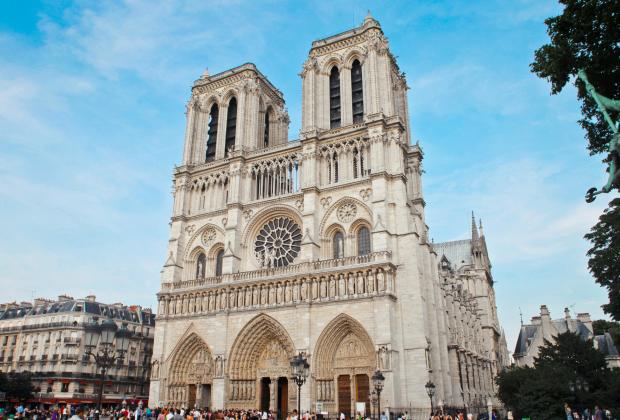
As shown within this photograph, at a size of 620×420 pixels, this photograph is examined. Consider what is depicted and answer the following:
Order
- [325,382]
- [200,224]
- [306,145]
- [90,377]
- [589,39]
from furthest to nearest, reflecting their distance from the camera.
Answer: [90,377] → [200,224] → [306,145] → [325,382] → [589,39]

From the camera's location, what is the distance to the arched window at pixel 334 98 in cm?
3373

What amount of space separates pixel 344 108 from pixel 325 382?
54.6 feet

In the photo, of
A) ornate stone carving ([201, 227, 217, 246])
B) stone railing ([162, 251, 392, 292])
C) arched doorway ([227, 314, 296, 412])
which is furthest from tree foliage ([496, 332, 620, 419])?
ornate stone carving ([201, 227, 217, 246])

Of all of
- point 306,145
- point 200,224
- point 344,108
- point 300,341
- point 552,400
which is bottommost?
point 552,400

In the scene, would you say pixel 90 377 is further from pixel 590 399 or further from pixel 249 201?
pixel 590 399

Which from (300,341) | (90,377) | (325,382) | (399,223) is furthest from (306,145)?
(90,377)

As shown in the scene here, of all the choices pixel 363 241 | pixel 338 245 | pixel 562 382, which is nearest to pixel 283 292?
pixel 338 245

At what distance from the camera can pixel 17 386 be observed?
33.8 meters

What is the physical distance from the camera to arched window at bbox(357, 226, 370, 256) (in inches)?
1153

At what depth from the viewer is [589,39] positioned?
11.9 meters

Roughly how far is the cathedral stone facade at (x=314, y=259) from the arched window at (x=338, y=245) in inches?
3.9

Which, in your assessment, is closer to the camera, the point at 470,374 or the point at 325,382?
the point at 325,382

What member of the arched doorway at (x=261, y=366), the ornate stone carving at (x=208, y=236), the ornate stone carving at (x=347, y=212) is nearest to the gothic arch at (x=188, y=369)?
the arched doorway at (x=261, y=366)

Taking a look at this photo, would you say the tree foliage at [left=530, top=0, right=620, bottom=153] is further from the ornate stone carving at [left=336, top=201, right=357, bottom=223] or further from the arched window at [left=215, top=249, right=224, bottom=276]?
the arched window at [left=215, top=249, right=224, bottom=276]
